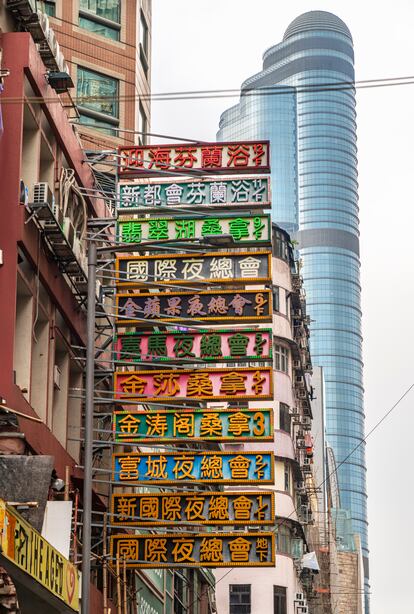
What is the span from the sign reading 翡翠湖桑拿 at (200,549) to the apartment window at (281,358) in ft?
118

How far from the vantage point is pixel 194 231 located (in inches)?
1149

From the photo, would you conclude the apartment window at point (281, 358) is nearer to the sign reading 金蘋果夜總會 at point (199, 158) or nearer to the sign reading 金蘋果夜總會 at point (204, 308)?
the sign reading 金蘋果夜總會 at point (199, 158)

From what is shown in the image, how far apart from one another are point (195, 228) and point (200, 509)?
6.03 meters

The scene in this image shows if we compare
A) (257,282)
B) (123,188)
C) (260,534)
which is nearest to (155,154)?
(123,188)

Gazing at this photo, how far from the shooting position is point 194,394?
27.5 m

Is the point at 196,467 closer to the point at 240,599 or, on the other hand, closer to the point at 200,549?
the point at 200,549

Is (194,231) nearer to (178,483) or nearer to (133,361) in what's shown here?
(133,361)

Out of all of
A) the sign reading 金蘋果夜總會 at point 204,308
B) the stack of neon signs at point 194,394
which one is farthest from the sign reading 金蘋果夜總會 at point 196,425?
Answer: the sign reading 金蘋果夜總會 at point 204,308

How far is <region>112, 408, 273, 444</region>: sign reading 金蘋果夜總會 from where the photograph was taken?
89.2ft

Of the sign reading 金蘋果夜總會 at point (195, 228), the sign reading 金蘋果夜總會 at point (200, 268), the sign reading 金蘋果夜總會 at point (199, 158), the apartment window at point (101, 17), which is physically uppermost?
the apartment window at point (101, 17)

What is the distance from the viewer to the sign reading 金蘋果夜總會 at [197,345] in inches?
1091

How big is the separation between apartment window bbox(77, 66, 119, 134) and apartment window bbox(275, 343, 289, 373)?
47.3 feet

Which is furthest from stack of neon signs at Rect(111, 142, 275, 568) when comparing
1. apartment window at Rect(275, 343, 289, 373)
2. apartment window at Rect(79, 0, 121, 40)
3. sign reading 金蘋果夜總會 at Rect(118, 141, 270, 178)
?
apartment window at Rect(275, 343, 289, 373)

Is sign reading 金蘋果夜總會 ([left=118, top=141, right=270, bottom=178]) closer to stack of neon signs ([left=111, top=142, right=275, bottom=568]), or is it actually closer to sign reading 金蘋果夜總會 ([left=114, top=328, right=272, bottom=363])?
stack of neon signs ([left=111, top=142, right=275, bottom=568])
